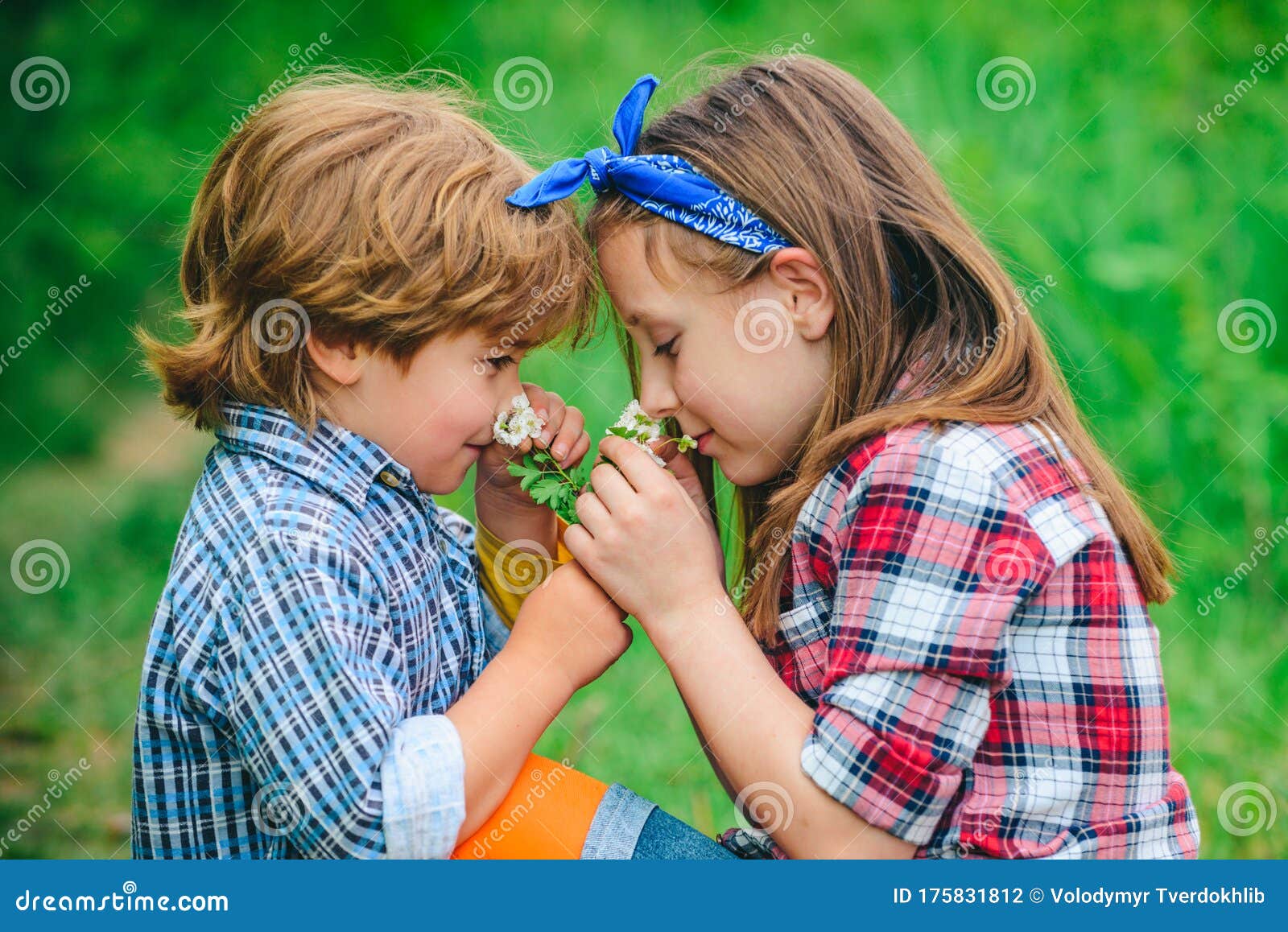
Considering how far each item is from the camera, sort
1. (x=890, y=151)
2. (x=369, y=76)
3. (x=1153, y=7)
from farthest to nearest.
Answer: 1. (x=1153, y=7)
2. (x=369, y=76)
3. (x=890, y=151)

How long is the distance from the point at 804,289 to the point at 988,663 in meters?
0.72

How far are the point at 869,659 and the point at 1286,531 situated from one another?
2684 mm

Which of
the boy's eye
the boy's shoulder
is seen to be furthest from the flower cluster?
the boy's shoulder

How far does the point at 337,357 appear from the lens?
1.95m

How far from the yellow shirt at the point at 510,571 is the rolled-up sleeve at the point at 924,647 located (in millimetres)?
770

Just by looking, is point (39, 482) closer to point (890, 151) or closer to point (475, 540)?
point (475, 540)

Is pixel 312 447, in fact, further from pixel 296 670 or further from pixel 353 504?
pixel 296 670

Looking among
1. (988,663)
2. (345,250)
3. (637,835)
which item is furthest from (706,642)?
(345,250)

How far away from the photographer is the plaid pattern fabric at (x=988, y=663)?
65.8 inches

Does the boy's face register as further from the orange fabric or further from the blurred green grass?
the blurred green grass

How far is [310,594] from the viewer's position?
1.66m

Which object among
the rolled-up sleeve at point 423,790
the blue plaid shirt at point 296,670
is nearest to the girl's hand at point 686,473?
the blue plaid shirt at point 296,670

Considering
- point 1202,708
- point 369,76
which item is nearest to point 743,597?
point 369,76

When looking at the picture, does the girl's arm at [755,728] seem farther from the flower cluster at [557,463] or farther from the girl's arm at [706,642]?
the flower cluster at [557,463]
